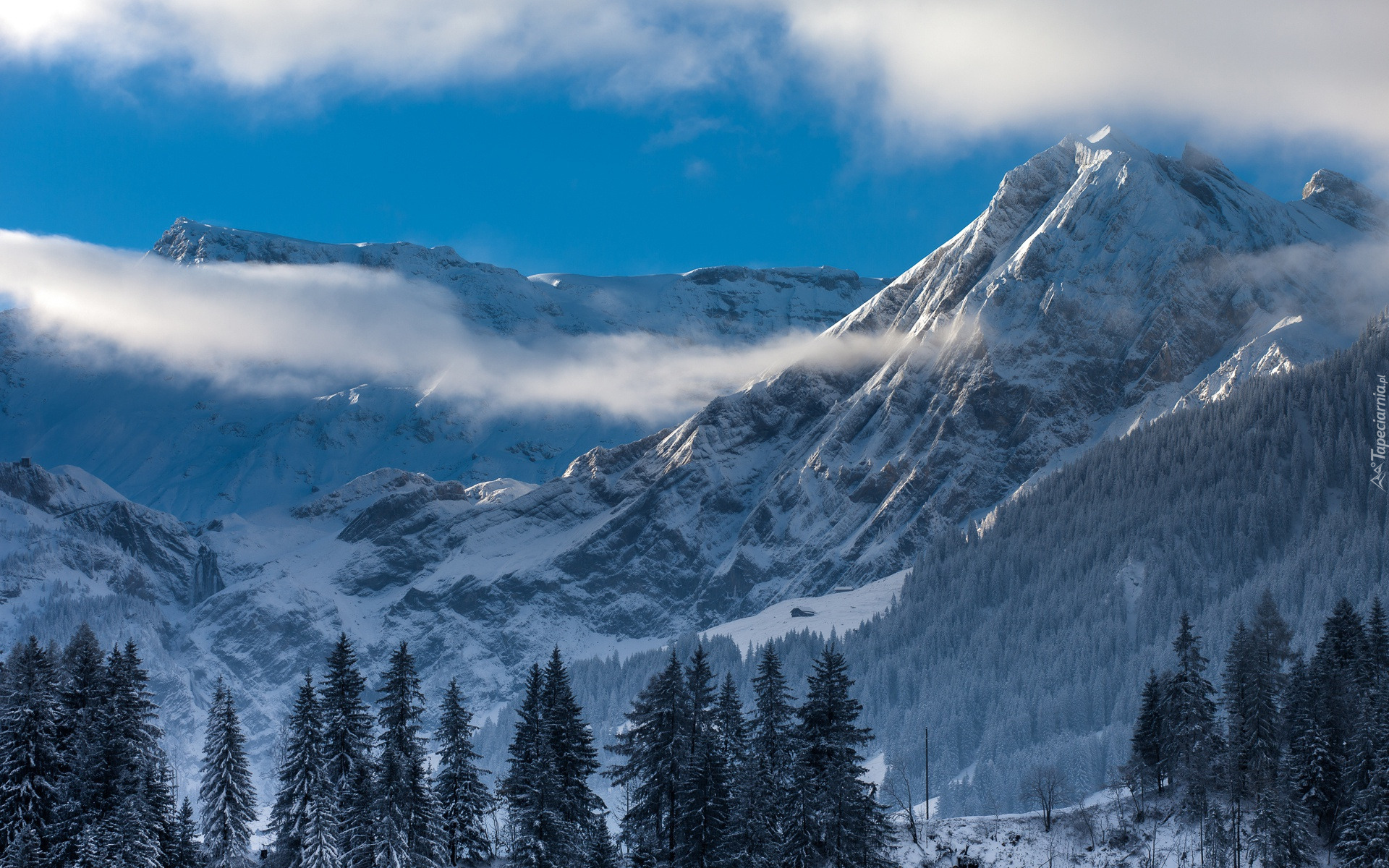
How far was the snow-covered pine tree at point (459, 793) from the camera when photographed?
278 ft

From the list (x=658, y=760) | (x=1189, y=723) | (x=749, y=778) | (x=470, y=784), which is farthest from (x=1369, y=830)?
(x=470, y=784)

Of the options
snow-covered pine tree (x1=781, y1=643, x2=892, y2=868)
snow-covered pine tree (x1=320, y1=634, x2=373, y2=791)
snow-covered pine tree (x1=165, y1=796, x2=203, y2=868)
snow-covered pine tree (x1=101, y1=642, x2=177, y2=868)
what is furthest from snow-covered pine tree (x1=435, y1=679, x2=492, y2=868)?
snow-covered pine tree (x1=781, y1=643, x2=892, y2=868)

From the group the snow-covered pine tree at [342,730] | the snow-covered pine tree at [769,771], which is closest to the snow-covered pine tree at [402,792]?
the snow-covered pine tree at [342,730]

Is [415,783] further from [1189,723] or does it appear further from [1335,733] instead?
[1335,733]

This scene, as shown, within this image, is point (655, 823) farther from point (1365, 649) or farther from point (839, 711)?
point (1365, 649)

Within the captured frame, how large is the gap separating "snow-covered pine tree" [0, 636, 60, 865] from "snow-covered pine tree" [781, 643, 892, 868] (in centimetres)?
4055

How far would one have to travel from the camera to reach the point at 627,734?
8006 cm

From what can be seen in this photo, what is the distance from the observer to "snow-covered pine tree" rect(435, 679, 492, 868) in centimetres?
8462

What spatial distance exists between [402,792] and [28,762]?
20807 millimetres

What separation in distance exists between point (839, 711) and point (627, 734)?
12.0 m

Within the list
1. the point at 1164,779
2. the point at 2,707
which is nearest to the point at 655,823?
the point at 2,707

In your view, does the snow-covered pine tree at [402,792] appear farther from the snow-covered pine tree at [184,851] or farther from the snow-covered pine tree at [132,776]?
the snow-covered pine tree at [132,776]

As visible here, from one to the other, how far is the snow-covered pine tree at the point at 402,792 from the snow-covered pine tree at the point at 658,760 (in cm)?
1097

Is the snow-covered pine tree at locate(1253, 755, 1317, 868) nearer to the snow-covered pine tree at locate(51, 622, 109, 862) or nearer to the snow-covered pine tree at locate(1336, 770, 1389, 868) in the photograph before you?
the snow-covered pine tree at locate(1336, 770, 1389, 868)
